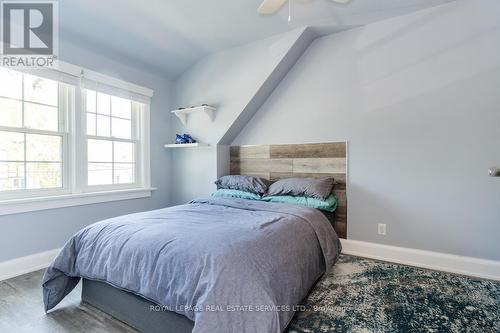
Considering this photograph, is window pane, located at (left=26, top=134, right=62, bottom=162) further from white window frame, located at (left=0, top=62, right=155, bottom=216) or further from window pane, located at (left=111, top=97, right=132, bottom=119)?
window pane, located at (left=111, top=97, right=132, bottom=119)

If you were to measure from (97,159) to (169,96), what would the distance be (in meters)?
1.47

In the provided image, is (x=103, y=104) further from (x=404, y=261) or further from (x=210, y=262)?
(x=404, y=261)

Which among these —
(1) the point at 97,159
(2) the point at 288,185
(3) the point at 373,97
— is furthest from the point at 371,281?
(1) the point at 97,159

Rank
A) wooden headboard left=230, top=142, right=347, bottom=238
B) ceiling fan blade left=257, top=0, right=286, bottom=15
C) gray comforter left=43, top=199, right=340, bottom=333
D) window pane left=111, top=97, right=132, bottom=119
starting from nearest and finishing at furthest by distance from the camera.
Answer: gray comforter left=43, top=199, right=340, bottom=333 → ceiling fan blade left=257, top=0, right=286, bottom=15 → wooden headboard left=230, top=142, right=347, bottom=238 → window pane left=111, top=97, right=132, bottom=119

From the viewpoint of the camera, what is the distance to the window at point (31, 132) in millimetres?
2410

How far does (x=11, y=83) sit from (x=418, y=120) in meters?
3.99

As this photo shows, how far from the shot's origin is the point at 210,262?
1.30 meters

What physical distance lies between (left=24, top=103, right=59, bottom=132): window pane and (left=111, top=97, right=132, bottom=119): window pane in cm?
67

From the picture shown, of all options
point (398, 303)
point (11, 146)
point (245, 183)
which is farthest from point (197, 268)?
point (11, 146)

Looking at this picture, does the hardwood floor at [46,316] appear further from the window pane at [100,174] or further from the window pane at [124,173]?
the window pane at [124,173]

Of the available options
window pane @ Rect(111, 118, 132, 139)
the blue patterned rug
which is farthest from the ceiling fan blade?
window pane @ Rect(111, 118, 132, 139)

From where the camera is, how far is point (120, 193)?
10.8ft

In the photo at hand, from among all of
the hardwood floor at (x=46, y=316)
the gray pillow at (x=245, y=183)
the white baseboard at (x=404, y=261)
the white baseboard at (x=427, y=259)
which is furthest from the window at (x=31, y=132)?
the white baseboard at (x=427, y=259)

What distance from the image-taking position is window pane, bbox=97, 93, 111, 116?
125 inches
